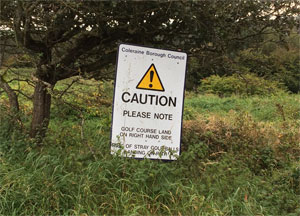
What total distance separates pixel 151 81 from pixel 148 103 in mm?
244

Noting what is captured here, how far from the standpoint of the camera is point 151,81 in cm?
360

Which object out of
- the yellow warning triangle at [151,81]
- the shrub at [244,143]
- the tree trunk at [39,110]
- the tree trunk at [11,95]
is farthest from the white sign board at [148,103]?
the tree trunk at [11,95]

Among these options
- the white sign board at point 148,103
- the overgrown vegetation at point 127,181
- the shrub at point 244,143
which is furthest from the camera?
the shrub at point 244,143

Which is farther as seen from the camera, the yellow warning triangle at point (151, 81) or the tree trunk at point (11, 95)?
the tree trunk at point (11, 95)

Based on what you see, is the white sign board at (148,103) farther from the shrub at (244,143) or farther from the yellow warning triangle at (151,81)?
the shrub at (244,143)

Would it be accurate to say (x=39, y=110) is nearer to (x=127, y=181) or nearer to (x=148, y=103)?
(x=148, y=103)

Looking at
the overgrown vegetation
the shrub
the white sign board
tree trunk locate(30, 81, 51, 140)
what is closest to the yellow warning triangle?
the white sign board

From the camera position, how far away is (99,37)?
4508 mm

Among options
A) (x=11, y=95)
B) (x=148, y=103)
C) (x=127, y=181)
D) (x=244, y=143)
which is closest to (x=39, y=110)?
(x=11, y=95)

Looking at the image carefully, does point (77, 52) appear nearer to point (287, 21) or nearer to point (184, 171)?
point (184, 171)

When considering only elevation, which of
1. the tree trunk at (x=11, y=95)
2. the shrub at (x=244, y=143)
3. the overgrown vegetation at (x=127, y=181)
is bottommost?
the overgrown vegetation at (x=127, y=181)

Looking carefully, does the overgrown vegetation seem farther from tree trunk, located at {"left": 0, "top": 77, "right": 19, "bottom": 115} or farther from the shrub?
tree trunk, located at {"left": 0, "top": 77, "right": 19, "bottom": 115}

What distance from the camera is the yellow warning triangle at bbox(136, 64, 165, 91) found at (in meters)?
3.56

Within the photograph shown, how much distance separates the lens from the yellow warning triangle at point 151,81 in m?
3.56
